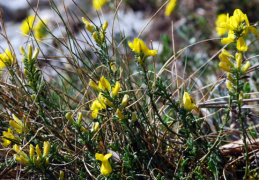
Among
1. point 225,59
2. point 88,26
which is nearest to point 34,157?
point 88,26

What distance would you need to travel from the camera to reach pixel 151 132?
64.7 inches

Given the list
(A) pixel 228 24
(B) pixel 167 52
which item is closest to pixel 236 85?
(A) pixel 228 24

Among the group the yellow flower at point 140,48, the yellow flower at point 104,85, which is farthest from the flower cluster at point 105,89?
the yellow flower at point 140,48

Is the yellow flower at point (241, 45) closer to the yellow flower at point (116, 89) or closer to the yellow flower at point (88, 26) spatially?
the yellow flower at point (116, 89)

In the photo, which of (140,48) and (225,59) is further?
(140,48)

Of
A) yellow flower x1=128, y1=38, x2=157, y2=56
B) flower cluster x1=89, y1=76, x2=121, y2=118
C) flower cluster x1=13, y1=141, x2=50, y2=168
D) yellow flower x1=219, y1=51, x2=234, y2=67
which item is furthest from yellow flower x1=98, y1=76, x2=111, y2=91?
yellow flower x1=219, y1=51, x2=234, y2=67

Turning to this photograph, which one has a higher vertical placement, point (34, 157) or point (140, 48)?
point (140, 48)

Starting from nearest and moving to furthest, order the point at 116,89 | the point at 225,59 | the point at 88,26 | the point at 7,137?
1. the point at 225,59
2. the point at 116,89
3. the point at 88,26
4. the point at 7,137

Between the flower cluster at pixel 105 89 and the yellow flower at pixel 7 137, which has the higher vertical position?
the flower cluster at pixel 105 89

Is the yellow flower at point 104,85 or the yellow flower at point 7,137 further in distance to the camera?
the yellow flower at point 7,137

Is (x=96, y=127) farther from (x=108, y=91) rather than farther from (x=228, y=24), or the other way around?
(x=228, y=24)

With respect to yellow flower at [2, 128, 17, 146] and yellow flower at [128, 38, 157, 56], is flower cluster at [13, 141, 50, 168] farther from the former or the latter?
yellow flower at [128, 38, 157, 56]

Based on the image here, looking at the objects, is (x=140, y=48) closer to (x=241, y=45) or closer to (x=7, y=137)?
(x=241, y=45)

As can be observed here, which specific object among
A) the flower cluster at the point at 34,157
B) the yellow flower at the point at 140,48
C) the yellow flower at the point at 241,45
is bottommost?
the flower cluster at the point at 34,157
